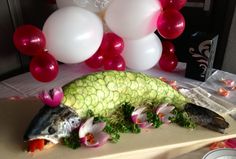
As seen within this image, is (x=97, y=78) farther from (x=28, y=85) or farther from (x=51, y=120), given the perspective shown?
(x=28, y=85)

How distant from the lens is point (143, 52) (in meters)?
1.04

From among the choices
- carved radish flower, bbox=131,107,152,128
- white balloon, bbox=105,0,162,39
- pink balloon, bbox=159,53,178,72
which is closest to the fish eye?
carved radish flower, bbox=131,107,152,128

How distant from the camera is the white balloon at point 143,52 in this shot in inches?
40.8

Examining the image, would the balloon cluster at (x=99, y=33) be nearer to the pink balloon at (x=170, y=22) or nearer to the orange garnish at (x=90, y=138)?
the pink balloon at (x=170, y=22)

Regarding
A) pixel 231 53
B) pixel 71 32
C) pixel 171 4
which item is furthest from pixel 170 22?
pixel 231 53

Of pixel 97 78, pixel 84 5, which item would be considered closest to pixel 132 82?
pixel 97 78

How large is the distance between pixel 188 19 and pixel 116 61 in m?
0.53

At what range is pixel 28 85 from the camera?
3.26 feet

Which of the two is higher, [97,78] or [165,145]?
[97,78]

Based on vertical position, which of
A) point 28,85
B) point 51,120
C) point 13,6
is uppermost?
point 13,6

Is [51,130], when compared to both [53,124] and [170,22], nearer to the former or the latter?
[53,124]

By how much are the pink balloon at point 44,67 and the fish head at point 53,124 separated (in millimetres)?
358

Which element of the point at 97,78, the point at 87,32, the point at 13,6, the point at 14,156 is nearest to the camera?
the point at 14,156

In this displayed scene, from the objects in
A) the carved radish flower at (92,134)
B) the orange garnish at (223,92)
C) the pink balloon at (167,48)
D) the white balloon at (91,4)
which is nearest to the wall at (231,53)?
the pink balloon at (167,48)
